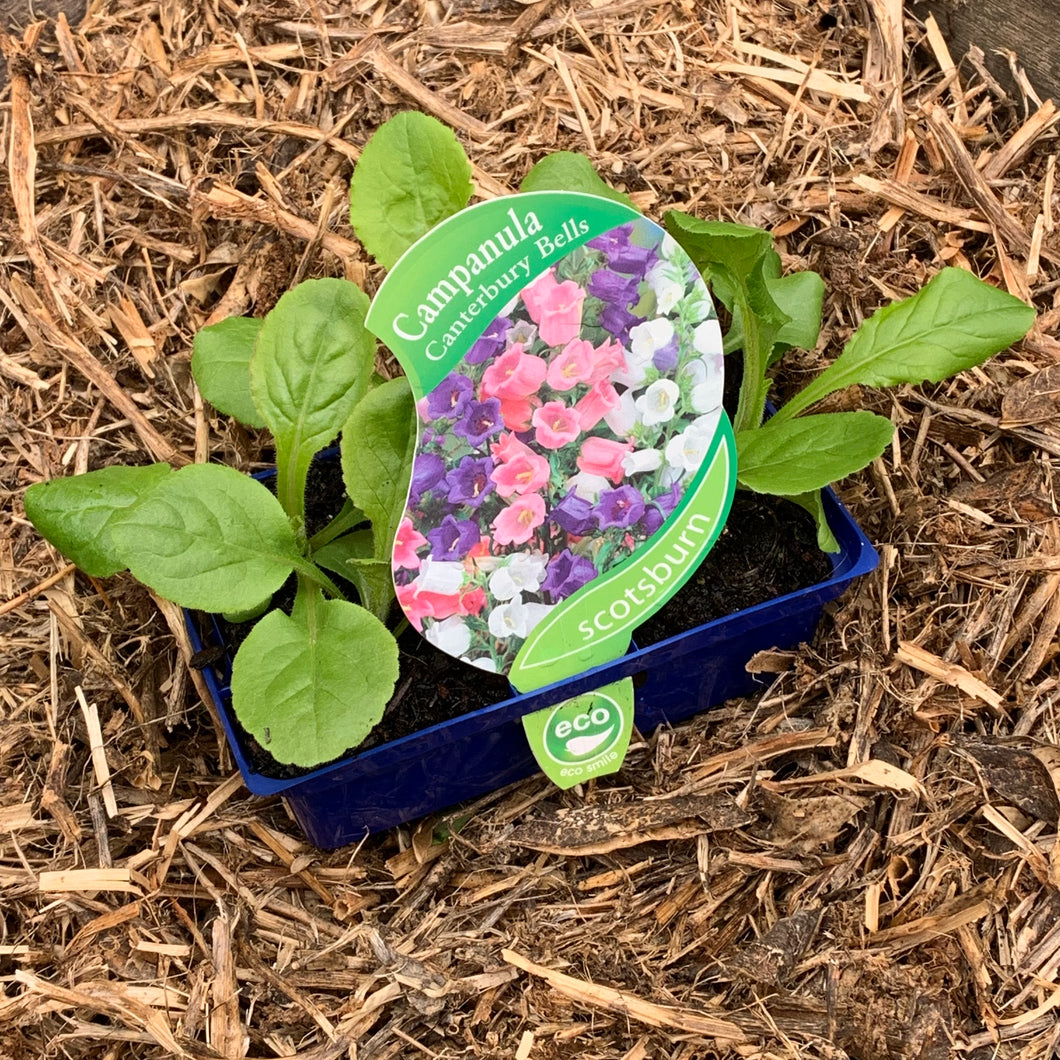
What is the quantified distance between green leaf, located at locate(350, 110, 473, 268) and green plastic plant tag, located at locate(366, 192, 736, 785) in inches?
8.2

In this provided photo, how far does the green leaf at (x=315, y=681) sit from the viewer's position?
3.55 feet

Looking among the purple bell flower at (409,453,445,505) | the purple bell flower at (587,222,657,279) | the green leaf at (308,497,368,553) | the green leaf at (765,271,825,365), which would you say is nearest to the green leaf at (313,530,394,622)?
the green leaf at (308,497,368,553)

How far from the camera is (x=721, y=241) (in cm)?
118

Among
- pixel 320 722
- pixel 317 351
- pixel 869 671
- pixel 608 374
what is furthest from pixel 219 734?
pixel 869 671

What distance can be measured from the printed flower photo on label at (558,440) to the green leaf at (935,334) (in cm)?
24

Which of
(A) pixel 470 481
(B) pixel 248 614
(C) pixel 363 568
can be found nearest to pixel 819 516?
(A) pixel 470 481

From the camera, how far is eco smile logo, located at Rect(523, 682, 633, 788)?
4.15 ft

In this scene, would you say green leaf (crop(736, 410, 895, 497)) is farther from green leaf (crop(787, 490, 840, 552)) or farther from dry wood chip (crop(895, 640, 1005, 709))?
dry wood chip (crop(895, 640, 1005, 709))

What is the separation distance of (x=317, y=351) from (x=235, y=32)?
0.79 metres

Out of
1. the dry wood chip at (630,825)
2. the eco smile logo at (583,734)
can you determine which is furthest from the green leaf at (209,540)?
the dry wood chip at (630,825)

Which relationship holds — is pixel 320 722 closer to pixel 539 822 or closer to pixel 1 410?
pixel 539 822

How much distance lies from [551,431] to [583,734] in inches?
14.1

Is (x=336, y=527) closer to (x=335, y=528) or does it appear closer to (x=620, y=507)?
(x=335, y=528)

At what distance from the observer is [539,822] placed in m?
1.34
